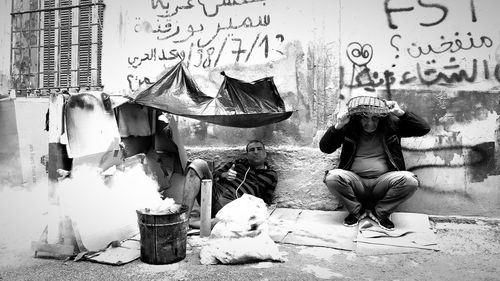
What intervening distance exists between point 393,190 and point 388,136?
25.8 inches

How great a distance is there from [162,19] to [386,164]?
11.8 ft

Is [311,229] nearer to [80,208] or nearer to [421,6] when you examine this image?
[80,208]

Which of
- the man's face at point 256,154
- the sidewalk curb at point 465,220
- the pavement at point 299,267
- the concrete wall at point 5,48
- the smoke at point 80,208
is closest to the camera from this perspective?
the pavement at point 299,267

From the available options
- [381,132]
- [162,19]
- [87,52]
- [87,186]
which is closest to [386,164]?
[381,132]

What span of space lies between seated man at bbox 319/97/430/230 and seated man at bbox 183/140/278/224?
75 centimetres

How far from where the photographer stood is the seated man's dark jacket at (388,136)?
14.2 ft

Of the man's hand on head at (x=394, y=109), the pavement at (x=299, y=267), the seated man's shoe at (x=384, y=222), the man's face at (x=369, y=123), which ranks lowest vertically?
the pavement at (x=299, y=267)

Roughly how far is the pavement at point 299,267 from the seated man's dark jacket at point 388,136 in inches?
42.3

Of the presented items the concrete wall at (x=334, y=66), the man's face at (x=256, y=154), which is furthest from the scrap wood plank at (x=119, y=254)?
the concrete wall at (x=334, y=66)

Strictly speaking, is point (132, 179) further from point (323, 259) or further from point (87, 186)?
point (323, 259)

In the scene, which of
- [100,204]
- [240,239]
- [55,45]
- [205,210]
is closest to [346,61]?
[205,210]

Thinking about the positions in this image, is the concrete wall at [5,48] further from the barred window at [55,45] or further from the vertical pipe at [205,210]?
the vertical pipe at [205,210]

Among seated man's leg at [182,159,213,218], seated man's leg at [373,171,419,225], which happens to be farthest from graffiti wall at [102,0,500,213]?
seated man's leg at [182,159,213,218]

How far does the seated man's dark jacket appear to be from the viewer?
14.2ft
